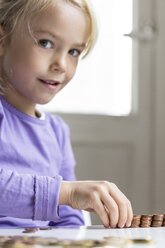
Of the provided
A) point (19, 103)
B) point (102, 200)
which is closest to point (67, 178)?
point (19, 103)

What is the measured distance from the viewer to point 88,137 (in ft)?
7.93

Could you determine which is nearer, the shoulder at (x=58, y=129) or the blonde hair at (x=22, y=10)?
the blonde hair at (x=22, y=10)

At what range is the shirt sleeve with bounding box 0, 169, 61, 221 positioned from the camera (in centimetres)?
89

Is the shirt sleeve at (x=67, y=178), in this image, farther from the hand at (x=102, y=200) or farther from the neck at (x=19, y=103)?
the hand at (x=102, y=200)

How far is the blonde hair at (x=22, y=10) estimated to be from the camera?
1122 mm

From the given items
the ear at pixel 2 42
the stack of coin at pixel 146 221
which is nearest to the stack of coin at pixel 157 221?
the stack of coin at pixel 146 221

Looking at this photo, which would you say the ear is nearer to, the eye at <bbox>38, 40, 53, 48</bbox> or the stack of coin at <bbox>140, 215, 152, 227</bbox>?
the eye at <bbox>38, 40, 53, 48</bbox>

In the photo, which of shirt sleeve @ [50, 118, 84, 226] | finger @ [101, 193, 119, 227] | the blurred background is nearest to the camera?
finger @ [101, 193, 119, 227]

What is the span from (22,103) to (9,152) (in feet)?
0.49

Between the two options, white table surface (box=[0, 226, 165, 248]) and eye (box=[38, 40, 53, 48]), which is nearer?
white table surface (box=[0, 226, 165, 248])

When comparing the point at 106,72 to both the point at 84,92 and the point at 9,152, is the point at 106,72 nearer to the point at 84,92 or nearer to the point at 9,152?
the point at 84,92

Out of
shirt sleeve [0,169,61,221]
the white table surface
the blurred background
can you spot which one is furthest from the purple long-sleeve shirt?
the blurred background

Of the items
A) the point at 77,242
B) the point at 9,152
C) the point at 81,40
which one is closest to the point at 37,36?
the point at 81,40

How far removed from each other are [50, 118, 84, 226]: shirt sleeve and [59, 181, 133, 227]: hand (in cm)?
34
